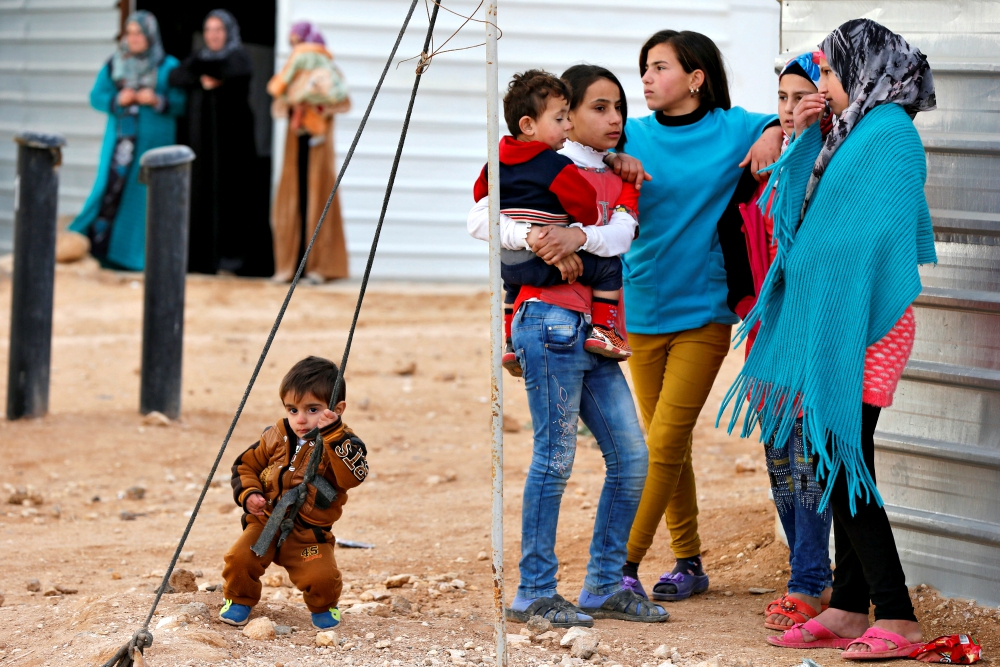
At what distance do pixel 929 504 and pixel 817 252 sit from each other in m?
1.05

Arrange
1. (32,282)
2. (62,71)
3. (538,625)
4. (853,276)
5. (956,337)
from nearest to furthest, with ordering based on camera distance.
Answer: (853,276)
(538,625)
(956,337)
(32,282)
(62,71)

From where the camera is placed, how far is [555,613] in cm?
335

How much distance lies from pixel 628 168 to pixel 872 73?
0.76 metres

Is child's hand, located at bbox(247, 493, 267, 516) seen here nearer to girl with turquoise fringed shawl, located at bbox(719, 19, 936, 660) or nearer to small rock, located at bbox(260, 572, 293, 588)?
small rock, located at bbox(260, 572, 293, 588)

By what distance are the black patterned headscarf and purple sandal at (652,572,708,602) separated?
4.78ft

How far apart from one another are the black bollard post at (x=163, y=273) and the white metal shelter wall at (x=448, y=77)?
4.59 metres

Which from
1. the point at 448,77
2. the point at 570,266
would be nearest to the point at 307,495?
the point at 570,266

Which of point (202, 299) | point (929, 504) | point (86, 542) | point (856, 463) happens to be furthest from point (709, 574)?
point (202, 299)

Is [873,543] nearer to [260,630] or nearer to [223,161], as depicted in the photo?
[260,630]

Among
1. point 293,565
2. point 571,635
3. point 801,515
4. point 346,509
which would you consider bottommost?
point 346,509

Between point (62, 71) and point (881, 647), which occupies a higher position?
point (62, 71)

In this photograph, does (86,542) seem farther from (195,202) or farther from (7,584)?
(195,202)

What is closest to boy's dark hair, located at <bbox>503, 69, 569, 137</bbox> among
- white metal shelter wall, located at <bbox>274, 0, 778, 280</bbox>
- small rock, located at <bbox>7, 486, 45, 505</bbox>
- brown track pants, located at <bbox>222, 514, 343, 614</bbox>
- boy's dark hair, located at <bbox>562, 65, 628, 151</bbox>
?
boy's dark hair, located at <bbox>562, 65, 628, 151</bbox>

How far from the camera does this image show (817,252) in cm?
314
